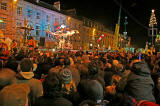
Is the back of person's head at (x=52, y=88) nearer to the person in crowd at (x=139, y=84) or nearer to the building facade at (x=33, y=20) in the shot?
the person in crowd at (x=139, y=84)

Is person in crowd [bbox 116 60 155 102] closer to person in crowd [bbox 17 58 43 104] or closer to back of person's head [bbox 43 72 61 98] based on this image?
back of person's head [bbox 43 72 61 98]

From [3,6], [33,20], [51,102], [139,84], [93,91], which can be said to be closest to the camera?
[51,102]

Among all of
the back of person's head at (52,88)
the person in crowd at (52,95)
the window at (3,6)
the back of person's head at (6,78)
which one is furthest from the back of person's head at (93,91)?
the window at (3,6)

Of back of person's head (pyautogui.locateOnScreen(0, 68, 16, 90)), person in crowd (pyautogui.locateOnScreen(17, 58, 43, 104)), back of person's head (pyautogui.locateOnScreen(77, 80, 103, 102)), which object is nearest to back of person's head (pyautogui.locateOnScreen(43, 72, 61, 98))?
back of person's head (pyautogui.locateOnScreen(77, 80, 103, 102))

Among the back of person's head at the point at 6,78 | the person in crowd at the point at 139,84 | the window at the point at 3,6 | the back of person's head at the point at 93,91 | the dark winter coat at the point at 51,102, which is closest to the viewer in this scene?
the dark winter coat at the point at 51,102

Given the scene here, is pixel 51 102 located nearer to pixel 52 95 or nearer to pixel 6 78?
pixel 52 95

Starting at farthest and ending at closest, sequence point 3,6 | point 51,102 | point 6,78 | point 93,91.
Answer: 1. point 3,6
2. point 6,78
3. point 93,91
4. point 51,102

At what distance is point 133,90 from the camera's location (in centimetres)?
313

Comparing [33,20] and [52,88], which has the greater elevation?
[33,20]

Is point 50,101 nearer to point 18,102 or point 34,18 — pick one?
point 18,102

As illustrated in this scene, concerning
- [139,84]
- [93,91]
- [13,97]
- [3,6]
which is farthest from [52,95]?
[3,6]

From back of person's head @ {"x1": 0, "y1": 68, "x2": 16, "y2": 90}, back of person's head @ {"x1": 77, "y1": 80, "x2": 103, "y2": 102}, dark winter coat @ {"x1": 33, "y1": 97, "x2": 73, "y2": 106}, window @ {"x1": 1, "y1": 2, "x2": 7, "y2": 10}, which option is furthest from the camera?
window @ {"x1": 1, "y1": 2, "x2": 7, "y2": 10}

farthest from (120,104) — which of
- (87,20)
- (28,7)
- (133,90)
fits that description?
(87,20)

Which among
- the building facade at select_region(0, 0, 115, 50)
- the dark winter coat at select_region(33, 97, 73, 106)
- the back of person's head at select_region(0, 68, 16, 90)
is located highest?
the building facade at select_region(0, 0, 115, 50)
